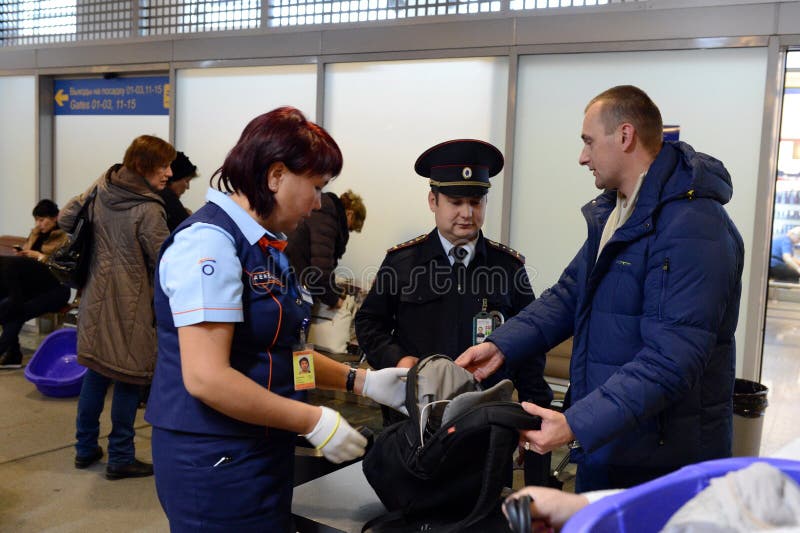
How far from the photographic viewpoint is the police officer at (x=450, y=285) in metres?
2.63

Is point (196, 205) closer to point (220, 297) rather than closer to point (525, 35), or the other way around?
point (525, 35)

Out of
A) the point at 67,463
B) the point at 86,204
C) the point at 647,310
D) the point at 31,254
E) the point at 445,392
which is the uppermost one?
the point at 86,204

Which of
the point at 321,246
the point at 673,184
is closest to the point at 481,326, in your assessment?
the point at 673,184

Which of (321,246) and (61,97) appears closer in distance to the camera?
(321,246)

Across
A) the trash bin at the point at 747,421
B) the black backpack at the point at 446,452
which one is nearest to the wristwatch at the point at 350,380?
the black backpack at the point at 446,452

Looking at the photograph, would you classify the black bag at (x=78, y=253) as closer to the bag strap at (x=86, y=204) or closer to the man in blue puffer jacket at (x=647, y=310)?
the bag strap at (x=86, y=204)

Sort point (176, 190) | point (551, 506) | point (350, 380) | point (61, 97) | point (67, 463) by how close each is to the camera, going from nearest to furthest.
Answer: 1. point (551, 506)
2. point (350, 380)
3. point (67, 463)
4. point (176, 190)
5. point (61, 97)

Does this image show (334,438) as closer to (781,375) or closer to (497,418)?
(497,418)

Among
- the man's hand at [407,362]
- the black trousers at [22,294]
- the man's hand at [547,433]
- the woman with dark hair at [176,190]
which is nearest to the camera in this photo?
the man's hand at [547,433]

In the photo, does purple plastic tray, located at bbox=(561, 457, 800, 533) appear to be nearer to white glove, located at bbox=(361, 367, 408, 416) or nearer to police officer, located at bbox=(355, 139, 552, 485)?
white glove, located at bbox=(361, 367, 408, 416)

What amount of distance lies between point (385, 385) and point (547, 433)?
57 centimetres

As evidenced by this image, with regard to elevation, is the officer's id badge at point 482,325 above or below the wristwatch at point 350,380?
above

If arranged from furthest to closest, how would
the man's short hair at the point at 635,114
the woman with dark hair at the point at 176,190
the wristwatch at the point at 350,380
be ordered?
the woman with dark hair at the point at 176,190 → the wristwatch at the point at 350,380 → the man's short hair at the point at 635,114

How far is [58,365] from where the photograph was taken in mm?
5684
